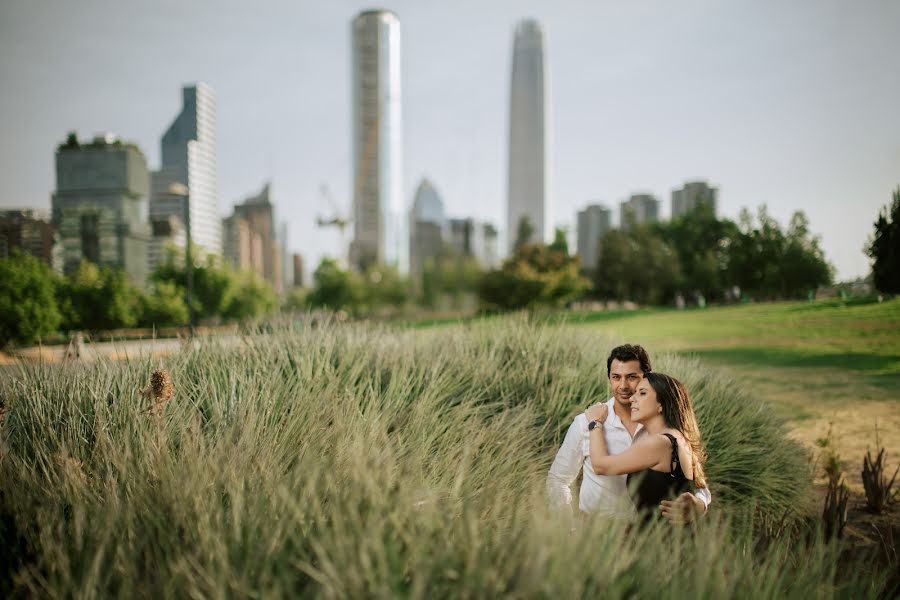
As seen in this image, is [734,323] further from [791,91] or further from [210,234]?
[210,234]

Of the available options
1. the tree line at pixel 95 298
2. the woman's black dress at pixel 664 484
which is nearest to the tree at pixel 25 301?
the tree line at pixel 95 298

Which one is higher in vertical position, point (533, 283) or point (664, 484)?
point (533, 283)

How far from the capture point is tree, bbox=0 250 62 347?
11102 mm

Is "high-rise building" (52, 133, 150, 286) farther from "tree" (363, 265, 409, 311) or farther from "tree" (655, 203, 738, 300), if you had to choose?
"tree" (363, 265, 409, 311)

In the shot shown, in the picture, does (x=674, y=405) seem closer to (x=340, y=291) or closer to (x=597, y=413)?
(x=597, y=413)

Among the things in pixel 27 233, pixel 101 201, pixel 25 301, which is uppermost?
pixel 101 201

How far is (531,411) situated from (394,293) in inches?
1680

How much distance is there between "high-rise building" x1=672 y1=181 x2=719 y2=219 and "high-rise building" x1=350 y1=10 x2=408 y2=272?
13559 cm

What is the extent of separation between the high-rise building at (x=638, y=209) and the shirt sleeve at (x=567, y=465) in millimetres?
17976

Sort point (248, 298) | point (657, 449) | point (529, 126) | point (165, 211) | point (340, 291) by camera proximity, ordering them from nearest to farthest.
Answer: point (657, 449) < point (165, 211) < point (248, 298) < point (340, 291) < point (529, 126)

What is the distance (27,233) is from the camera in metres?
12.9

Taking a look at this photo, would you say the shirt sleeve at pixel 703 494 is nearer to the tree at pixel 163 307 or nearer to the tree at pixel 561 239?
the tree at pixel 163 307

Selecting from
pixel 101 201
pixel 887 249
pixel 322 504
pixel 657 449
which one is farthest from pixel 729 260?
pixel 101 201

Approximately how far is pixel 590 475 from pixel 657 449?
0.41m
